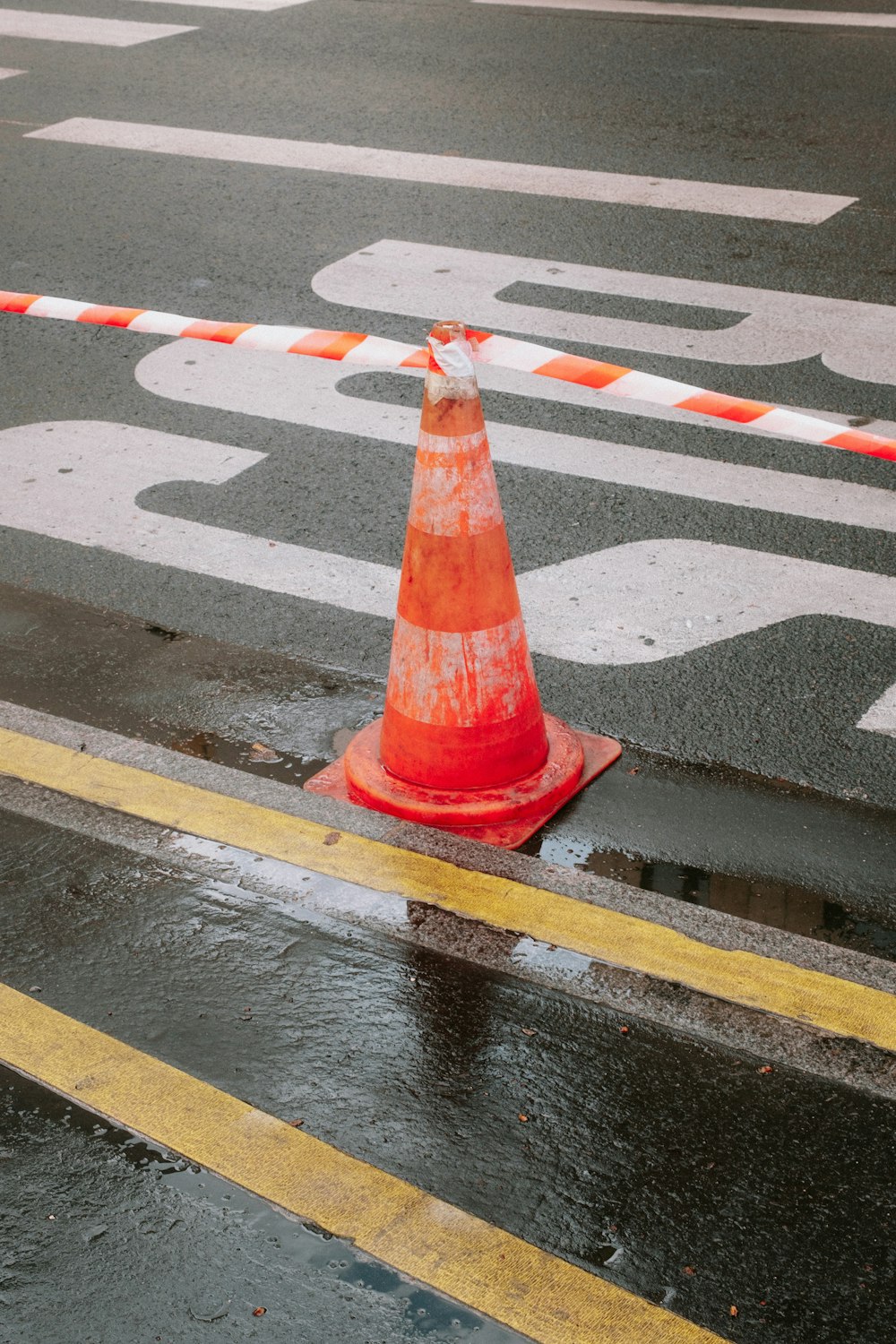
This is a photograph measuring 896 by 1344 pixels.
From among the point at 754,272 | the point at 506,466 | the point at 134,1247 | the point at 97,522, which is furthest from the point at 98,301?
the point at 134,1247

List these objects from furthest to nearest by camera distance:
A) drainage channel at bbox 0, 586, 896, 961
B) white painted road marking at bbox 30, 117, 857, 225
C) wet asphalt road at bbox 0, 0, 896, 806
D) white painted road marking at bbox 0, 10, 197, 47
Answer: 1. white painted road marking at bbox 0, 10, 197, 47
2. white painted road marking at bbox 30, 117, 857, 225
3. wet asphalt road at bbox 0, 0, 896, 806
4. drainage channel at bbox 0, 586, 896, 961

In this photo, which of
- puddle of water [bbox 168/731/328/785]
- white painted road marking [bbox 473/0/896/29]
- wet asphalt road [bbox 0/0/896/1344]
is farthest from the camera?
white painted road marking [bbox 473/0/896/29]

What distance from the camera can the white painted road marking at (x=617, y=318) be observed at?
250 inches

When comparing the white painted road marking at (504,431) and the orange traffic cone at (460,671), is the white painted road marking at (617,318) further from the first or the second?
the orange traffic cone at (460,671)

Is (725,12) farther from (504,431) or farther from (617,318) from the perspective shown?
(504,431)

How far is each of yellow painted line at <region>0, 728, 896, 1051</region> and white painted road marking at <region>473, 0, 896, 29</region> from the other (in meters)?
10.9

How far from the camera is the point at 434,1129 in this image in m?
2.67

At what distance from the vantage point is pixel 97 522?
528 centimetres

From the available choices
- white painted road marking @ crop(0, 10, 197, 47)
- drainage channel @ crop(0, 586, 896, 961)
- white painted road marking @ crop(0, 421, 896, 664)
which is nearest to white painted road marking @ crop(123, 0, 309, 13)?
white painted road marking @ crop(0, 10, 197, 47)

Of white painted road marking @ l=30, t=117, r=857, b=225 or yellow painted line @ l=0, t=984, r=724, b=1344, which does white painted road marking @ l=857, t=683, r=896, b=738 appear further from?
white painted road marking @ l=30, t=117, r=857, b=225

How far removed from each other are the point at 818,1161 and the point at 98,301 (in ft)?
19.4

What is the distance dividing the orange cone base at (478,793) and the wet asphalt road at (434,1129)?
492 millimetres

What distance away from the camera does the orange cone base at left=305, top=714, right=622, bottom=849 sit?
141 inches

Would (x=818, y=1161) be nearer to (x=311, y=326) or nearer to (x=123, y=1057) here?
(x=123, y=1057)
